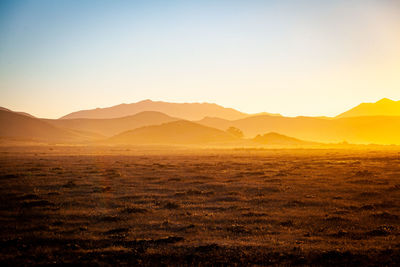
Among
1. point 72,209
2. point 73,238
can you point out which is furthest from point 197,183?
point 73,238

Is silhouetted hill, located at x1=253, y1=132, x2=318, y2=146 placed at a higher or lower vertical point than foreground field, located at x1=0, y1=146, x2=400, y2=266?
higher

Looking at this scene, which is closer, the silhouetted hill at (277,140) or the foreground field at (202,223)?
the foreground field at (202,223)

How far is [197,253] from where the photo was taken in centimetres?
1105

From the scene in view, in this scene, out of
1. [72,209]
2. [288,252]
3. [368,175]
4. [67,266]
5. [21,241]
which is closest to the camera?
[67,266]

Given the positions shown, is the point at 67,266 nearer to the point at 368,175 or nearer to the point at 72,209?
the point at 72,209

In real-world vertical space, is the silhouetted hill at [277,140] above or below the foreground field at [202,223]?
above

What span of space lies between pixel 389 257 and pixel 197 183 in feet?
65.7

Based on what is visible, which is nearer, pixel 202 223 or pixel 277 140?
pixel 202 223

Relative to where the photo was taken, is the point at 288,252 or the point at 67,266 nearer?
the point at 67,266

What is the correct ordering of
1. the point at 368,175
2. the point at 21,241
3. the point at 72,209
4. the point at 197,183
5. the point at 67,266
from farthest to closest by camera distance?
1. the point at 368,175
2. the point at 197,183
3. the point at 72,209
4. the point at 21,241
5. the point at 67,266

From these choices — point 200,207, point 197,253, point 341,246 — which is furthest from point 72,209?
point 341,246

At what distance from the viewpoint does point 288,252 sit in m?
11.0

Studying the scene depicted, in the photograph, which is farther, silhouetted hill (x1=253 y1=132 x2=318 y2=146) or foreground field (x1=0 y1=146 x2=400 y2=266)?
silhouetted hill (x1=253 y1=132 x2=318 y2=146)

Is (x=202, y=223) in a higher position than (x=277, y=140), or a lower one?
lower
